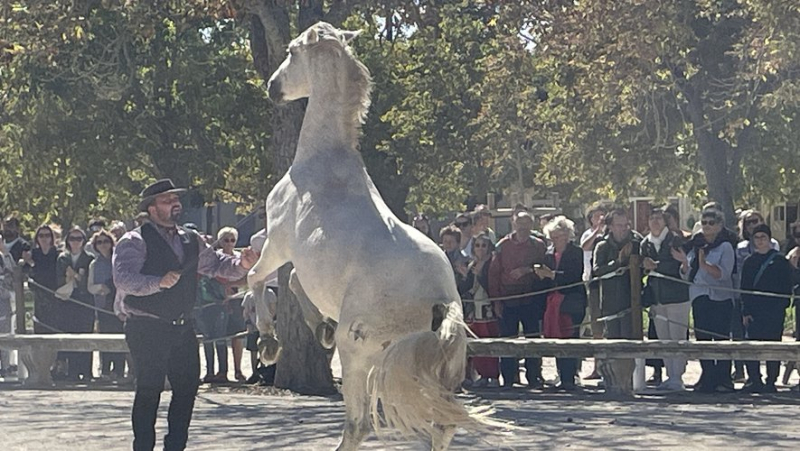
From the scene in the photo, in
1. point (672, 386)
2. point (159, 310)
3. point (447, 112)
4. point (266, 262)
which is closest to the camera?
point (266, 262)

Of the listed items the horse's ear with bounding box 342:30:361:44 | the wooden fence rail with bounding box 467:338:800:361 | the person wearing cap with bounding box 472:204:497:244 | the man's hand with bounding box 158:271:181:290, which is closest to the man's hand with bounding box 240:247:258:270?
the man's hand with bounding box 158:271:181:290

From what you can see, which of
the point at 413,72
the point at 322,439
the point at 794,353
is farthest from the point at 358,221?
the point at 413,72

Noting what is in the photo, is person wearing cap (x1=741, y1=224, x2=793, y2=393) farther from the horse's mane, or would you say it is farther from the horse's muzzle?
the horse's muzzle

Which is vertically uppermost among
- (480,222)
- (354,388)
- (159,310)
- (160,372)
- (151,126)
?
(151,126)

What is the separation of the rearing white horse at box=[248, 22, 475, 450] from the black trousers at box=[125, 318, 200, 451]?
81cm

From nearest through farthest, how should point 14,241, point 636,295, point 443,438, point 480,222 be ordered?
point 443,438 < point 636,295 < point 480,222 < point 14,241

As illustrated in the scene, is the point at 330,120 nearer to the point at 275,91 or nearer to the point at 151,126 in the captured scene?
the point at 275,91

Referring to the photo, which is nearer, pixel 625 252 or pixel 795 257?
pixel 625 252

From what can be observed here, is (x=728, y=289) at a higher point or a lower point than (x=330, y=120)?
lower

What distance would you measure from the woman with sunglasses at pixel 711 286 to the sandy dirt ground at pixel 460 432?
0.35 metres

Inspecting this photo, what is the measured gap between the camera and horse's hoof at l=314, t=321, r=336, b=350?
8.44 meters

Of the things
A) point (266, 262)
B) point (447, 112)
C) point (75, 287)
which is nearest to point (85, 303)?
point (75, 287)

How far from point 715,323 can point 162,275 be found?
7078mm

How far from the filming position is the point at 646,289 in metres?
14.1
